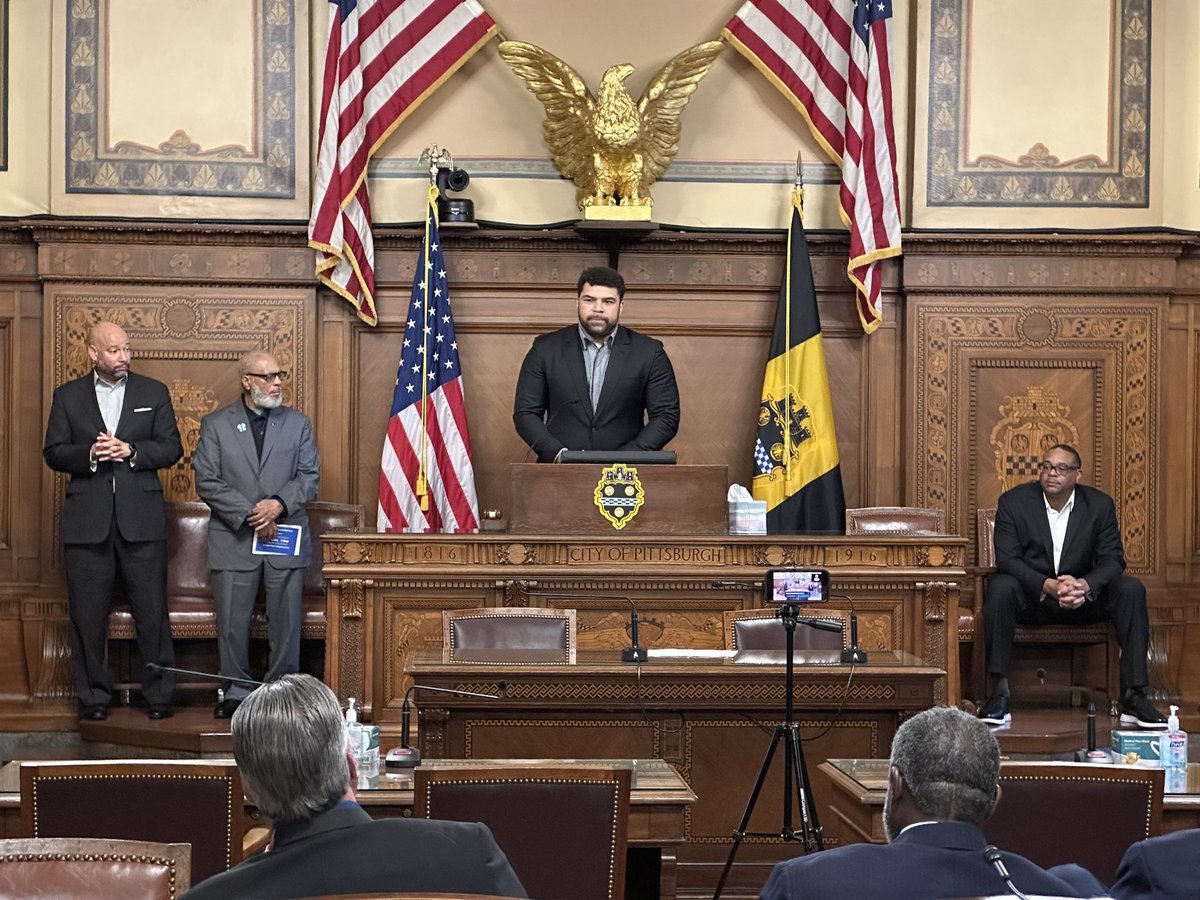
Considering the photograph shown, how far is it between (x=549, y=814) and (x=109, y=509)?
522cm

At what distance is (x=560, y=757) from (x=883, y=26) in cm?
542

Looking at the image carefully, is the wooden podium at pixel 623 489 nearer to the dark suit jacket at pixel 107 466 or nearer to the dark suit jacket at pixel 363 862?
the dark suit jacket at pixel 107 466

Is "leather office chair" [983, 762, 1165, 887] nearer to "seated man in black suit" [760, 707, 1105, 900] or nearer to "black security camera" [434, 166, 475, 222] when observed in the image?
"seated man in black suit" [760, 707, 1105, 900]

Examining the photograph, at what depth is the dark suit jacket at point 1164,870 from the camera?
8.74 feet

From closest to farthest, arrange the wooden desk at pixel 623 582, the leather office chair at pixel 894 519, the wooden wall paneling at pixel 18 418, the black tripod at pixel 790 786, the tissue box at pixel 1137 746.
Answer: the tissue box at pixel 1137 746 < the black tripod at pixel 790 786 < the wooden desk at pixel 623 582 < the leather office chair at pixel 894 519 < the wooden wall paneling at pixel 18 418

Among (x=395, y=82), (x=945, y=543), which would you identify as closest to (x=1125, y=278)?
(x=945, y=543)

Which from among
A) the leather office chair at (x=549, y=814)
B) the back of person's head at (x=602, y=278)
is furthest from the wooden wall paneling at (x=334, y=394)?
the leather office chair at (x=549, y=814)

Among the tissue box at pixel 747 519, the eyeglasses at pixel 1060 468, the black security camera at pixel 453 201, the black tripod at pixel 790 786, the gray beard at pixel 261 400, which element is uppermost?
the black security camera at pixel 453 201

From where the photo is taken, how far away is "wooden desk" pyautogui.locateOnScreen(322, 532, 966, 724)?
23.1 feet

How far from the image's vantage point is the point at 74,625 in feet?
27.0

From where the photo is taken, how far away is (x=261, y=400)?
820cm

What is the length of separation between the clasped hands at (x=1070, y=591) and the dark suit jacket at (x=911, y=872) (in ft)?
18.3

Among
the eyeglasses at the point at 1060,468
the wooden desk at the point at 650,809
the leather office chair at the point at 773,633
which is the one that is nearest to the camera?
the wooden desk at the point at 650,809

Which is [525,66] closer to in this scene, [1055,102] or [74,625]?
[1055,102]
